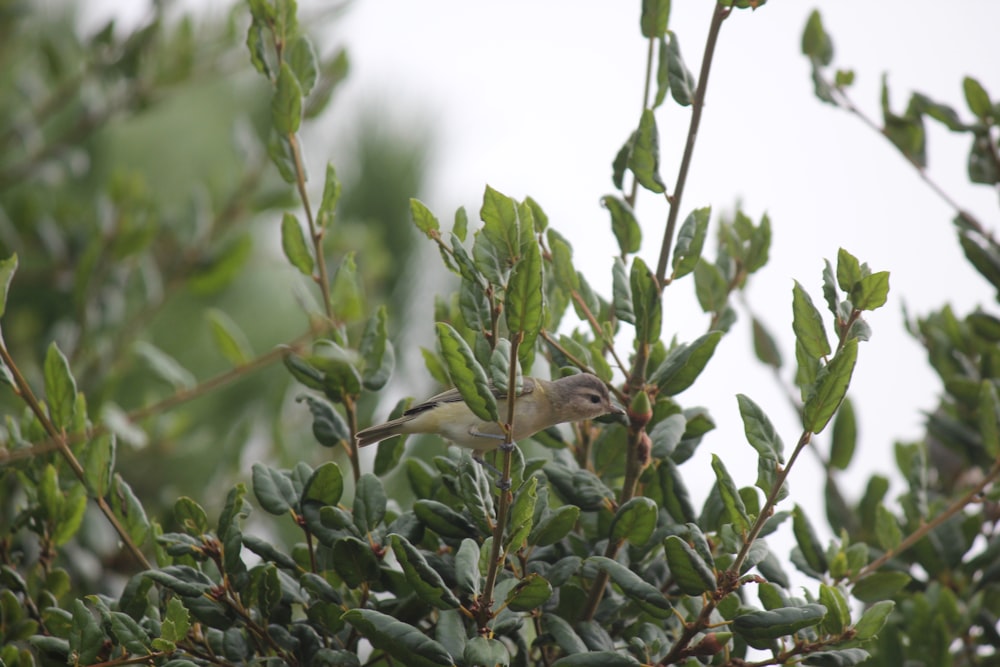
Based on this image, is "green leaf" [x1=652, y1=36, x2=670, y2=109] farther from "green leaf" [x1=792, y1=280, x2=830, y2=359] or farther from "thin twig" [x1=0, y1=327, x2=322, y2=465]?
"thin twig" [x1=0, y1=327, x2=322, y2=465]

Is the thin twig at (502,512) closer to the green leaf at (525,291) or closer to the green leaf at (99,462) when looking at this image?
the green leaf at (525,291)

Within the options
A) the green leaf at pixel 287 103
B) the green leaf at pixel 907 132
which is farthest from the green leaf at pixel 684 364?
the green leaf at pixel 907 132

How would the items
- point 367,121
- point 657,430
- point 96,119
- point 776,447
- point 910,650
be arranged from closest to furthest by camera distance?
point 776,447, point 657,430, point 910,650, point 96,119, point 367,121

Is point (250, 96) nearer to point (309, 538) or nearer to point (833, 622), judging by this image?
point (309, 538)

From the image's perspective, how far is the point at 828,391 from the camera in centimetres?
144

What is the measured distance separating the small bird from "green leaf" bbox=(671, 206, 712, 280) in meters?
0.30

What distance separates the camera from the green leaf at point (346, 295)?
6.04ft

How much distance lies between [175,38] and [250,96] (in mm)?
3041

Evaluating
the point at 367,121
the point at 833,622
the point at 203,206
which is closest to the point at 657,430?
the point at 833,622

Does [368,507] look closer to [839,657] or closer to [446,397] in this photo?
[839,657]

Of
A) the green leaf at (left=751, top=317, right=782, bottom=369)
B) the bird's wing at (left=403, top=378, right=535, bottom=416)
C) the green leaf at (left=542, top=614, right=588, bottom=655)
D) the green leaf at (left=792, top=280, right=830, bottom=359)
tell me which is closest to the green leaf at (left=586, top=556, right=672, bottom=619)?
the green leaf at (left=542, top=614, right=588, bottom=655)

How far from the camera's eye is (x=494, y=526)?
1.61 meters

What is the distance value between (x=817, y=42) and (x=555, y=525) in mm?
1687

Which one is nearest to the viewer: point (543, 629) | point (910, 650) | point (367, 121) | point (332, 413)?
point (543, 629)
